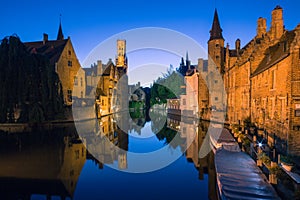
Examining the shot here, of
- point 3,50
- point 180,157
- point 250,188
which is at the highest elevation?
point 3,50

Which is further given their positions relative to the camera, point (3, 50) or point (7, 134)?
point (3, 50)

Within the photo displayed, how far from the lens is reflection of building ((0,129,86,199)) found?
8.92 meters

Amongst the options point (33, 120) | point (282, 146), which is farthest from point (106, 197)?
point (33, 120)

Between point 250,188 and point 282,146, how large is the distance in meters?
7.59

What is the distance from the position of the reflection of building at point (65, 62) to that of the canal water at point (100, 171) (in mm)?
20022

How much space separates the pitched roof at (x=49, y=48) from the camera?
36.4m

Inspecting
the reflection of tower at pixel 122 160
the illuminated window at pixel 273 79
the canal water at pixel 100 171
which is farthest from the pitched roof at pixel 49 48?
the illuminated window at pixel 273 79

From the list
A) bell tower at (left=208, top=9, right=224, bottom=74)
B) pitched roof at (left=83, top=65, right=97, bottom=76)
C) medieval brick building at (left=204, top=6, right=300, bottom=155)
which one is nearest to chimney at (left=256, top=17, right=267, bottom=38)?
medieval brick building at (left=204, top=6, right=300, bottom=155)

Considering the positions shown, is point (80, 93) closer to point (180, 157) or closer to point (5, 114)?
A: point (5, 114)

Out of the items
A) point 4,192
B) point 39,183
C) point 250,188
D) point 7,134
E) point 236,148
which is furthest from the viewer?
point 7,134

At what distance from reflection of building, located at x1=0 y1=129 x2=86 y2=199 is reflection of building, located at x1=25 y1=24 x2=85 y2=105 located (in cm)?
1922

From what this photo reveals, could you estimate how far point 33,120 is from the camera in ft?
80.9

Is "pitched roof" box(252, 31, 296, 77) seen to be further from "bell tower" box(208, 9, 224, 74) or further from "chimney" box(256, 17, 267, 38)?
"bell tower" box(208, 9, 224, 74)

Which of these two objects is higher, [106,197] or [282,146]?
[282,146]
